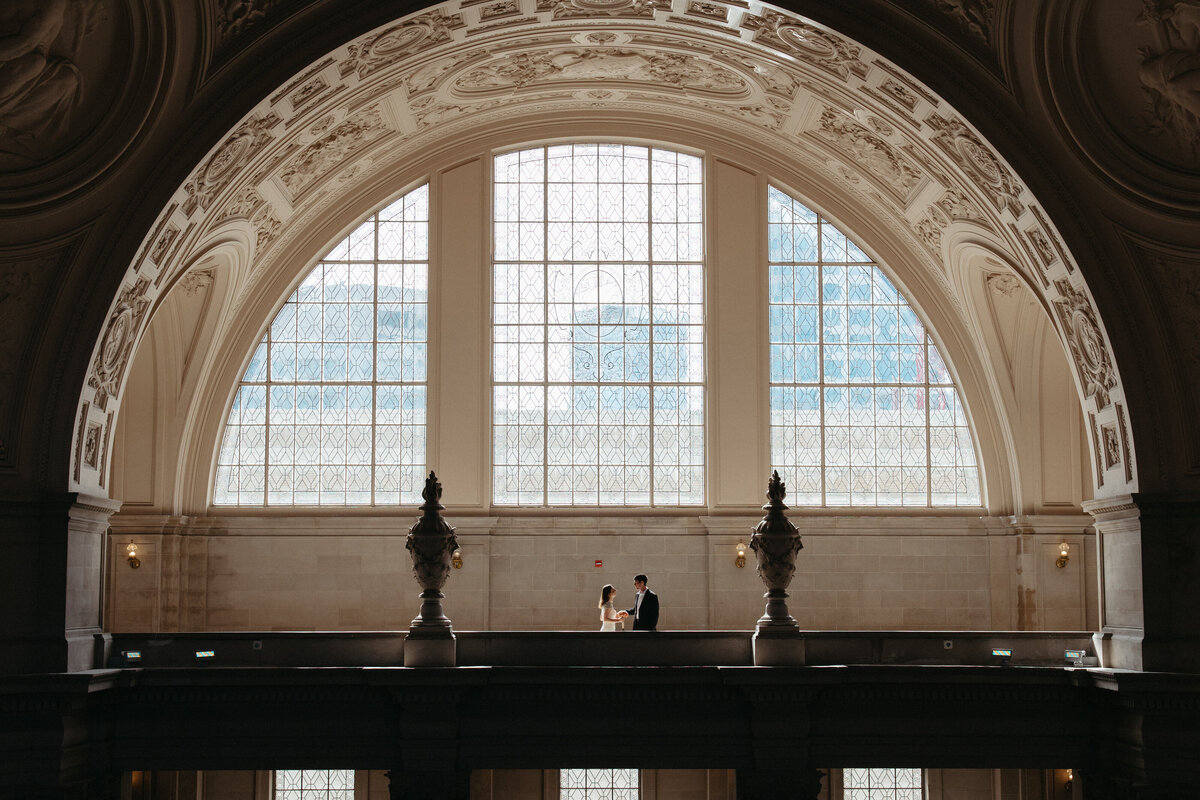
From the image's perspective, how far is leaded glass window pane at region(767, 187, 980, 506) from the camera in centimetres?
2608

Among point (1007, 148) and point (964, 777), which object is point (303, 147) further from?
point (964, 777)

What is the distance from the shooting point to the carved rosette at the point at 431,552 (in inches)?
711

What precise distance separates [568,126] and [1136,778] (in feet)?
51.3

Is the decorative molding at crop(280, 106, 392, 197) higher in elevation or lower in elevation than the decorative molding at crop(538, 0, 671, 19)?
lower

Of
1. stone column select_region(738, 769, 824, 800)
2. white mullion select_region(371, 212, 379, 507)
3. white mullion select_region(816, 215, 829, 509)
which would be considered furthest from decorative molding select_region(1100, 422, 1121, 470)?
white mullion select_region(371, 212, 379, 507)

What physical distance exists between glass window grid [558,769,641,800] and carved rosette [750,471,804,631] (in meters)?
7.31

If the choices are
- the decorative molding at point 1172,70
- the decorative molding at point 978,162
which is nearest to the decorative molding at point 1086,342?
the decorative molding at point 978,162

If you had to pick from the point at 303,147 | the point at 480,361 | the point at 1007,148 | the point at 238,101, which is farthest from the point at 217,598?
the point at 1007,148

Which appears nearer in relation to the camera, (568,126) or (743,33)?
(743,33)

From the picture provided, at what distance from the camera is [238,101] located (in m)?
18.8

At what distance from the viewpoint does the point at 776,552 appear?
18.2 metres

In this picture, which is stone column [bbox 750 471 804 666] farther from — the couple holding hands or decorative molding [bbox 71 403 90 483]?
decorative molding [bbox 71 403 90 483]

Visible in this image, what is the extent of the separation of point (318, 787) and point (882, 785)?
10.3 m

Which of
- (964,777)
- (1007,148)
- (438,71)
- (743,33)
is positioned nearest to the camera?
(1007,148)
